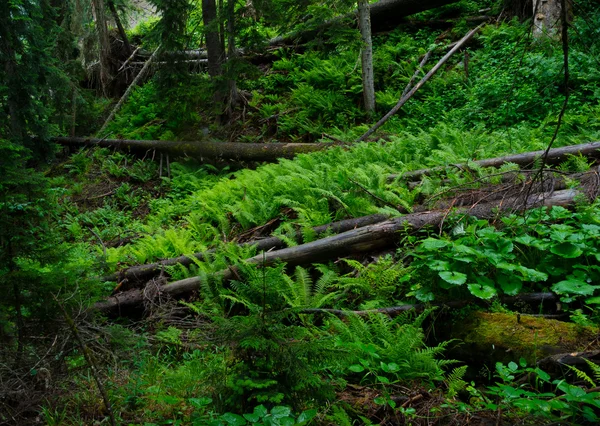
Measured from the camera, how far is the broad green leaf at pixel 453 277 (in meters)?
3.85

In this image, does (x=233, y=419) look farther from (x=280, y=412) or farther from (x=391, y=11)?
(x=391, y=11)

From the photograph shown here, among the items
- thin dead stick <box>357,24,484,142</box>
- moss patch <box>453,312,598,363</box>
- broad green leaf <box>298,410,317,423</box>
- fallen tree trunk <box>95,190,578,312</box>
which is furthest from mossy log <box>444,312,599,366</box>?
thin dead stick <box>357,24,484,142</box>

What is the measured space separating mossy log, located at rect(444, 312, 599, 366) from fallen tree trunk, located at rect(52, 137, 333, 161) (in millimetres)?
7251

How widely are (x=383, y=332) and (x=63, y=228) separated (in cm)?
892

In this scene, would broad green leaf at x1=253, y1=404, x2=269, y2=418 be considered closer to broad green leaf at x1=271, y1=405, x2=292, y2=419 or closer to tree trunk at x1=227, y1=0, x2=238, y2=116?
broad green leaf at x1=271, y1=405, x2=292, y2=419

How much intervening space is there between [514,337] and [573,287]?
675 mm

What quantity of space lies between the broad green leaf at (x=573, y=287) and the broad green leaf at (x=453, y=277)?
2.49 ft

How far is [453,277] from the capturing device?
3932mm

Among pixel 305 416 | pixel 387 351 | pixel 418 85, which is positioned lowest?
pixel 387 351

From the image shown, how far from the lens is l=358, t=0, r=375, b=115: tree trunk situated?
11570 mm

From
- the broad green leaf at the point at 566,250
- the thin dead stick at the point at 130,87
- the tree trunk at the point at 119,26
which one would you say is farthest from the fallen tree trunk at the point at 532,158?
the tree trunk at the point at 119,26

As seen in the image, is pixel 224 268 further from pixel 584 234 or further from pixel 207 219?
pixel 584 234

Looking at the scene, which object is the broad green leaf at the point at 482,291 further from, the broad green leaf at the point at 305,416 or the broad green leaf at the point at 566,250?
the broad green leaf at the point at 305,416

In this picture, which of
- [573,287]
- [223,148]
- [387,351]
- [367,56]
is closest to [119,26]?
[223,148]
